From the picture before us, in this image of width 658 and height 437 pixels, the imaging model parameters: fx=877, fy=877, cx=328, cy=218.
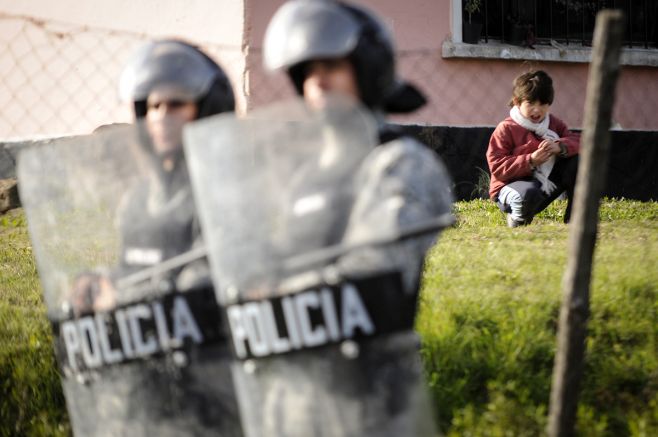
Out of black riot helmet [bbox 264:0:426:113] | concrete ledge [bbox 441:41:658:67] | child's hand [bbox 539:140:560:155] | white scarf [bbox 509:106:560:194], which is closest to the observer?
black riot helmet [bbox 264:0:426:113]

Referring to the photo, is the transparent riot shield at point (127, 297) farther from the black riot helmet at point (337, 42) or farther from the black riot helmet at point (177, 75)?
the black riot helmet at point (337, 42)

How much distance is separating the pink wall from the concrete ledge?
92mm

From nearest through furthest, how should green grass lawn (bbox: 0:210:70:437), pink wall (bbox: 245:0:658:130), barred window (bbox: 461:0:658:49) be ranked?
green grass lawn (bbox: 0:210:70:437)
pink wall (bbox: 245:0:658:130)
barred window (bbox: 461:0:658:49)

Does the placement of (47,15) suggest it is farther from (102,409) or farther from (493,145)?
(102,409)

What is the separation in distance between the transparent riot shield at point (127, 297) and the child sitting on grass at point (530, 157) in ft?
12.8

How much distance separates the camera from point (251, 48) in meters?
6.76

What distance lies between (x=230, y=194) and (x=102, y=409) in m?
0.78

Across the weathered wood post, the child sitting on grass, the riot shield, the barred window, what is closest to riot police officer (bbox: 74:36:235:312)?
the riot shield

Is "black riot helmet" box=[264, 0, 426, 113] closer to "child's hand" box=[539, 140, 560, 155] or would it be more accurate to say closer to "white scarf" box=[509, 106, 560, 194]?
"child's hand" box=[539, 140, 560, 155]

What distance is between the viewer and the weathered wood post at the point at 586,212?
2395 millimetres

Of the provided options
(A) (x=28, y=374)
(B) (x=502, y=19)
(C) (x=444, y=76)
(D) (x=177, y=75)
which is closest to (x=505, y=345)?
(D) (x=177, y=75)

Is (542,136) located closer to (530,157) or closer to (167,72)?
(530,157)

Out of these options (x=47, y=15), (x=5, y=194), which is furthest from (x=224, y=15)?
(x=5, y=194)

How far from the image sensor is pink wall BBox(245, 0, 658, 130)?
270 inches
